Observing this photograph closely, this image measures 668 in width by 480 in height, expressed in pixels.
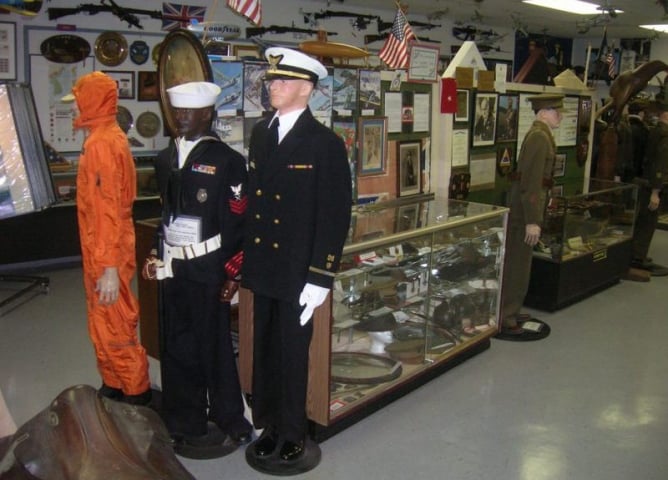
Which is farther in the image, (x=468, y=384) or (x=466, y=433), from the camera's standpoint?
(x=468, y=384)

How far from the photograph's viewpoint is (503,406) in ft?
11.5

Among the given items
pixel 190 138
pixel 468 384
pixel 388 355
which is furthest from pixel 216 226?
pixel 468 384

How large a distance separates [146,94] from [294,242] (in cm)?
499

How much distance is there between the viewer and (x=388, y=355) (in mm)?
3539

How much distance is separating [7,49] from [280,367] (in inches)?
193

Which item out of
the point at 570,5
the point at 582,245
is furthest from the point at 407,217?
the point at 570,5

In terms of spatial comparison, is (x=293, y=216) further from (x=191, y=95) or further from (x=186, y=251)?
(x=191, y=95)

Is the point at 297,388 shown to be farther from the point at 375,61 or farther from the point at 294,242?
the point at 375,61

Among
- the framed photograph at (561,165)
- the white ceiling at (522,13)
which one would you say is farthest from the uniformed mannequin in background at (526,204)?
the white ceiling at (522,13)

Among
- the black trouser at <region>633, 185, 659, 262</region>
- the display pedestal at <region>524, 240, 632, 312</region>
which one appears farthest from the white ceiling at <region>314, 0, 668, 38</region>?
the display pedestal at <region>524, 240, 632, 312</region>

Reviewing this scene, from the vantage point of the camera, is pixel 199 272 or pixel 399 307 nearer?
pixel 199 272

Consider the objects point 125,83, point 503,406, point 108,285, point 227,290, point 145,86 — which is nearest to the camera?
point 227,290

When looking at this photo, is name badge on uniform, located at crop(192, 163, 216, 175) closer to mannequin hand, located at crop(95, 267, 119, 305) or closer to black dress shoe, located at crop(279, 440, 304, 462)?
mannequin hand, located at crop(95, 267, 119, 305)

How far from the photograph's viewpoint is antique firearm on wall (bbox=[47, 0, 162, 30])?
627cm
